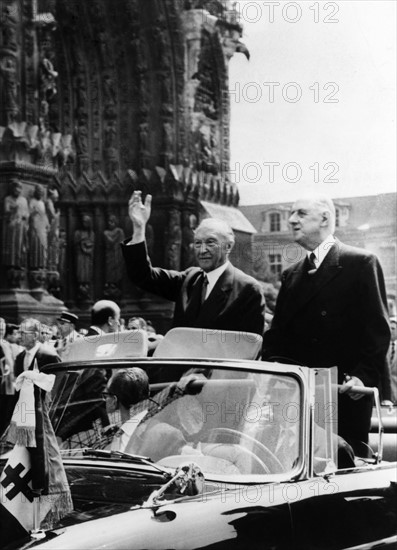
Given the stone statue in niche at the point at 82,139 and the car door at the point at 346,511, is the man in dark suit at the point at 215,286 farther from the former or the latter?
the stone statue in niche at the point at 82,139

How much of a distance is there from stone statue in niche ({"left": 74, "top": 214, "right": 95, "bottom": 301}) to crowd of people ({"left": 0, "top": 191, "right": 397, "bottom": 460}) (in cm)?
1190

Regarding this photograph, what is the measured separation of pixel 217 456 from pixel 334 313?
51.7 inches

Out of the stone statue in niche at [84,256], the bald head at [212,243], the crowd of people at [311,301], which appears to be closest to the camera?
the crowd of people at [311,301]

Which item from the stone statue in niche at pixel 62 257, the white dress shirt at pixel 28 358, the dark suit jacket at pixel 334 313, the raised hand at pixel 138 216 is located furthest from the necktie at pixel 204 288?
the stone statue in niche at pixel 62 257

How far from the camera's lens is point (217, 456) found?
12.2 ft

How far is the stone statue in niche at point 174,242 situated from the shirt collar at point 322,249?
520 inches

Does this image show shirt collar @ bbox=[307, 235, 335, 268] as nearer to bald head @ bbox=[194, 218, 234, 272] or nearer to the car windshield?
bald head @ bbox=[194, 218, 234, 272]

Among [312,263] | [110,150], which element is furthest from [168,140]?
[312,263]

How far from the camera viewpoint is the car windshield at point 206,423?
12.1 ft

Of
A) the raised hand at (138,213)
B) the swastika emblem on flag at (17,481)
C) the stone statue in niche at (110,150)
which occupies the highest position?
the stone statue in niche at (110,150)

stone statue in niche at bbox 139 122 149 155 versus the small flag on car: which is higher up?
stone statue in niche at bbox 139 122 149 155

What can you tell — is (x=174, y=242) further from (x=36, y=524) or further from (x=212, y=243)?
(x=36, y=524)

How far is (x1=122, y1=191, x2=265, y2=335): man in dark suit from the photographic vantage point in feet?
16.7

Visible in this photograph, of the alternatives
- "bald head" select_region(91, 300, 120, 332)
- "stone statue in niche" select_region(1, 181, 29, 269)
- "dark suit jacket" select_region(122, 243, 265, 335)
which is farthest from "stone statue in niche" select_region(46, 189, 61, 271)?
"dark suit jacket" select_region(122, 243, 265, 335)
